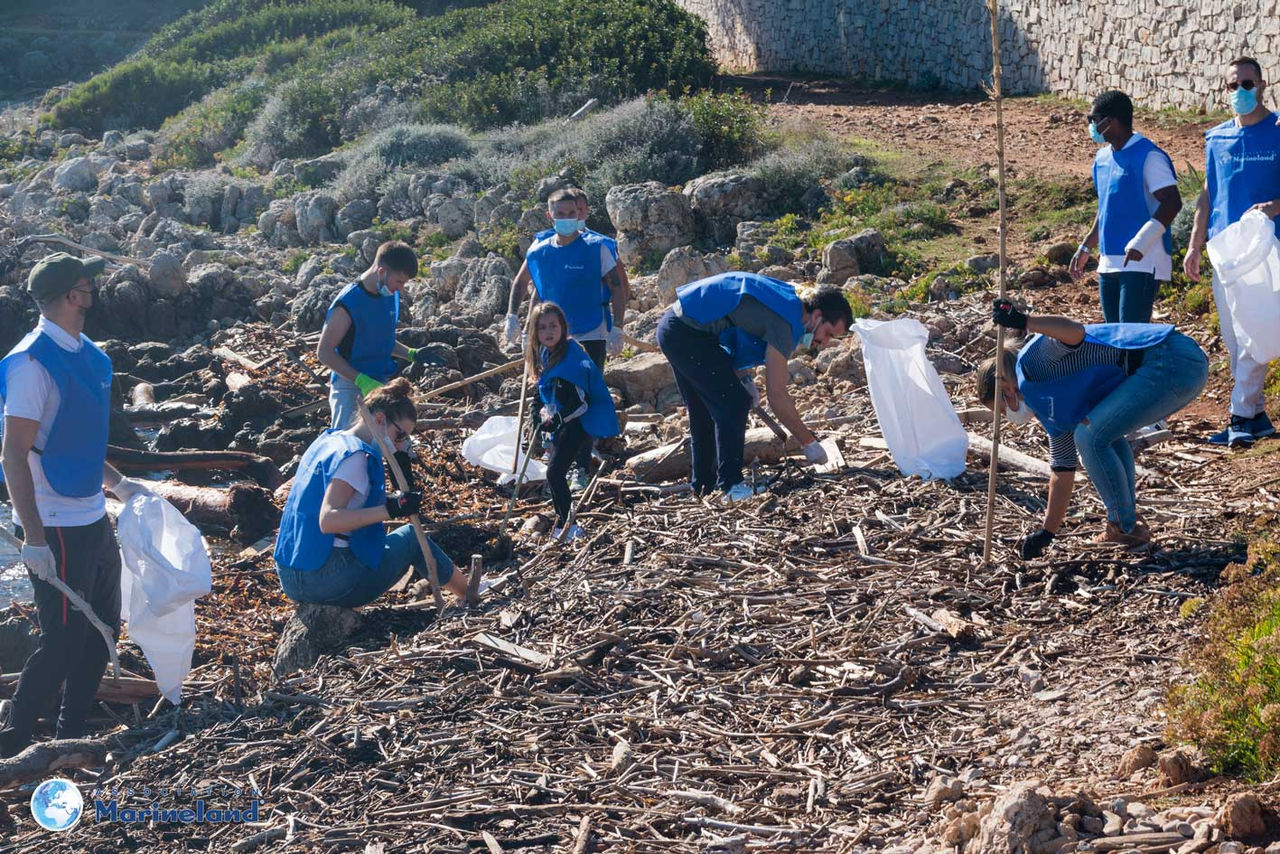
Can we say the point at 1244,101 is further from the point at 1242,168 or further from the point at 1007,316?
the point at 1007,316

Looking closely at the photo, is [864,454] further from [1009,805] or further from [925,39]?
[925,39]

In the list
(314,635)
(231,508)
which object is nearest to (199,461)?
(231,508)

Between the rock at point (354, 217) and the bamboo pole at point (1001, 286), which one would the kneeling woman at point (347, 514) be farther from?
the rock at point (354, 217)

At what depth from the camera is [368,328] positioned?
7.23 metres

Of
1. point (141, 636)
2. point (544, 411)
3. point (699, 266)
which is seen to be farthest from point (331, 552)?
point (699, 266)

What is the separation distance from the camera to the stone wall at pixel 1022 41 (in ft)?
43.2

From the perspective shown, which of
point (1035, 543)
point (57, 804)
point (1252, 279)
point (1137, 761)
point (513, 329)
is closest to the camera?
point (1137, 761)

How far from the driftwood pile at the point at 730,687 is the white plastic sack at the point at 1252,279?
25.8 inches

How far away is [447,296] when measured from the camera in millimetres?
13406

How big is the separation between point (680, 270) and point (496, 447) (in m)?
3.80

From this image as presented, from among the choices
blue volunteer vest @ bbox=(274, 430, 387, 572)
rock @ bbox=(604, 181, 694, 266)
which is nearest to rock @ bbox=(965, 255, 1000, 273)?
rock @ bbox=(604, 181, 694, 266)

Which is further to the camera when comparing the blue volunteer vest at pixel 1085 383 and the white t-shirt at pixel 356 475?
the white t-shirt at pixel 356 475

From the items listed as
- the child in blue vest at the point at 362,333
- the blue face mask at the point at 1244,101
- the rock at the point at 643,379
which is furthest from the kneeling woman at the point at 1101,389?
the rock at the point at 643,379

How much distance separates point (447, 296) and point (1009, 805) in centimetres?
1065
